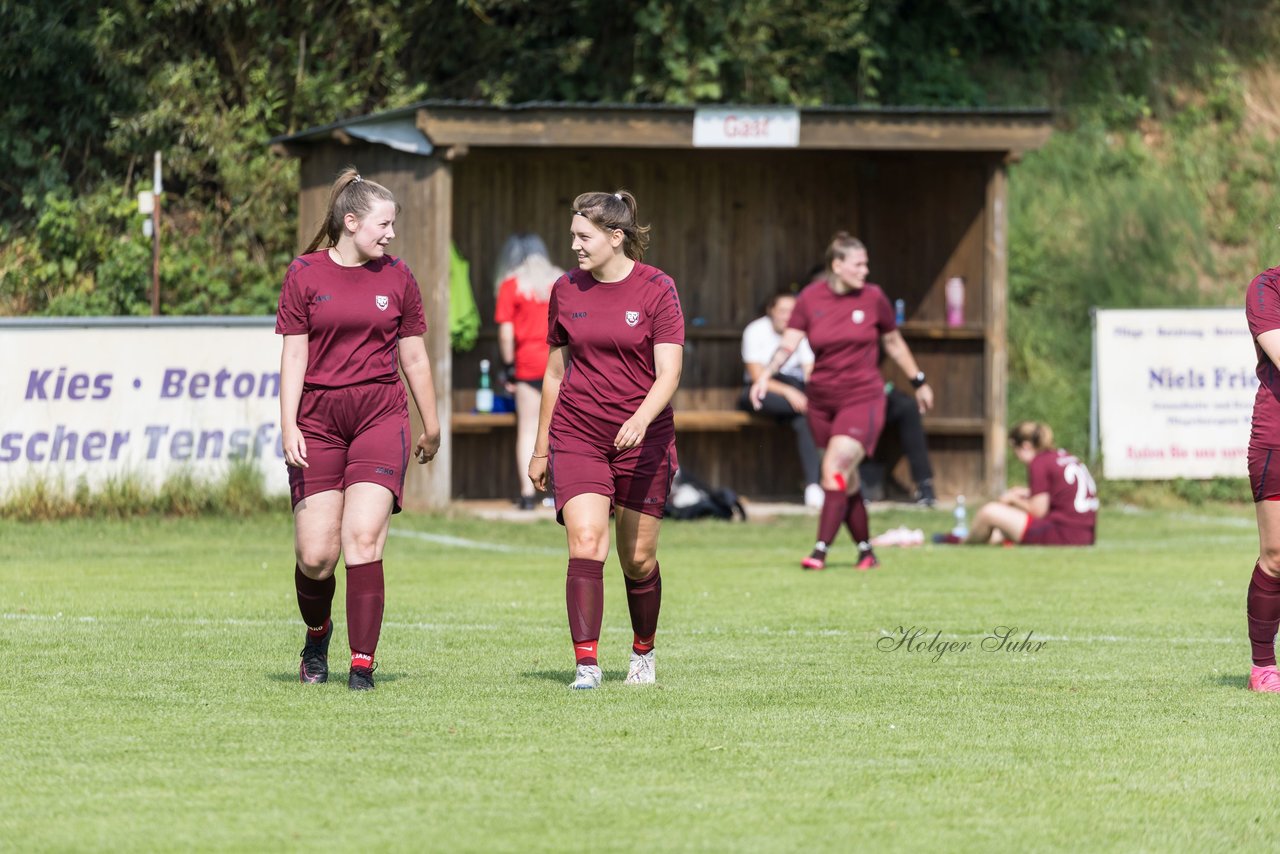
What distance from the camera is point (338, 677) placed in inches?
320

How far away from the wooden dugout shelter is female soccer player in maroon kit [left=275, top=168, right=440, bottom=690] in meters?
9.57

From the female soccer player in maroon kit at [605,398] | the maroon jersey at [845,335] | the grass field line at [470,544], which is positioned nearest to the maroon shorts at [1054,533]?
the maroon jersey at [845,335]

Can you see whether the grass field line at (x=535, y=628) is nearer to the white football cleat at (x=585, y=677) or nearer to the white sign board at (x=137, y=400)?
the white football cleat at (x=585, y=677)

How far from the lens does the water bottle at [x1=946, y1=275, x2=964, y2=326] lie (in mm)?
19766

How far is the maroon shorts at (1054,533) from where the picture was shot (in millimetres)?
15562

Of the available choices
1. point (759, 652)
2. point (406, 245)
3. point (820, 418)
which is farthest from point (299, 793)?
point (406, 245)

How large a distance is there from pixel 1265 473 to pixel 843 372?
230 inches

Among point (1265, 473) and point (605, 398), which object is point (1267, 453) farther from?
point (605, 398)

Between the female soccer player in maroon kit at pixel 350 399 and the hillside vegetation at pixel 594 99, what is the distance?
13.3m

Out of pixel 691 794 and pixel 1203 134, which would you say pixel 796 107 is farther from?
pixel 691 794

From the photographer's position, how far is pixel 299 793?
5723 mm

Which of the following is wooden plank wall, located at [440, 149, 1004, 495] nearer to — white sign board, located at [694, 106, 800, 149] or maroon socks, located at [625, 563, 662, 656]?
white sign board, located at [694, 106, 800, 149]

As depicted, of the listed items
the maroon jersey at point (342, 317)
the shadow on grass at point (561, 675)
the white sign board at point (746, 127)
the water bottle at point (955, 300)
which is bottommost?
the shadow on grass at point (561, 675)

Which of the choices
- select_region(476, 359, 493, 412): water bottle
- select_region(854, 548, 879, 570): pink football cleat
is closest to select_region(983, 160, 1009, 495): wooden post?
select_region(476, 359, 493, 412): water bottle
